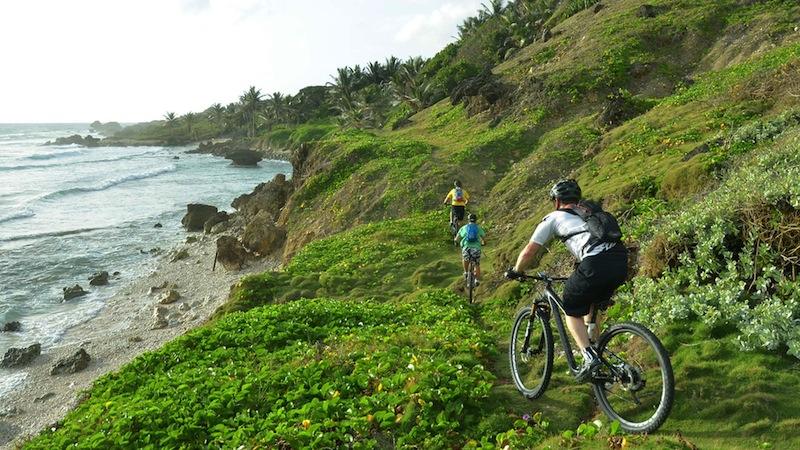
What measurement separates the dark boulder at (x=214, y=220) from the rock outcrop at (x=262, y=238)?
11.6 meters

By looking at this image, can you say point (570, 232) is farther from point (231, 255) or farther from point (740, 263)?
point (231, 255)

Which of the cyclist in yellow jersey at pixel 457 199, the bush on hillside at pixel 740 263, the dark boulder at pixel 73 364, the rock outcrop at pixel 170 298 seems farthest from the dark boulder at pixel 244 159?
the bush on hillside at pixel 740 263

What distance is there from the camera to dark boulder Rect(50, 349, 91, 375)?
2112 cm

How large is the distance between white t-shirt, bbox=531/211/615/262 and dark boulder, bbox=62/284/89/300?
1210 inches

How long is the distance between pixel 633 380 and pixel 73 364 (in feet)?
71.9

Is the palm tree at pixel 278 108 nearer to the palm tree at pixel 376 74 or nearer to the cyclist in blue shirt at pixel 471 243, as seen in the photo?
the palm tree at pixel 376 74

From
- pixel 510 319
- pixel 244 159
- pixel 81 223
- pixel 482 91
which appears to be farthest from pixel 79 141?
pixel 510 319

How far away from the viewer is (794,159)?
938 centimetres

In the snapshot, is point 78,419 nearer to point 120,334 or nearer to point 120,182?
point 120,334

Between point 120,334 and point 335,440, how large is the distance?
20870mm

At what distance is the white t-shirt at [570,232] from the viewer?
656 cm

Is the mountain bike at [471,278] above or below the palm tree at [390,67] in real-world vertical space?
below

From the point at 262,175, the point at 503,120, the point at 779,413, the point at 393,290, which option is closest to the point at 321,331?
the point at 393,290

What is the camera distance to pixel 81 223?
165 feet
